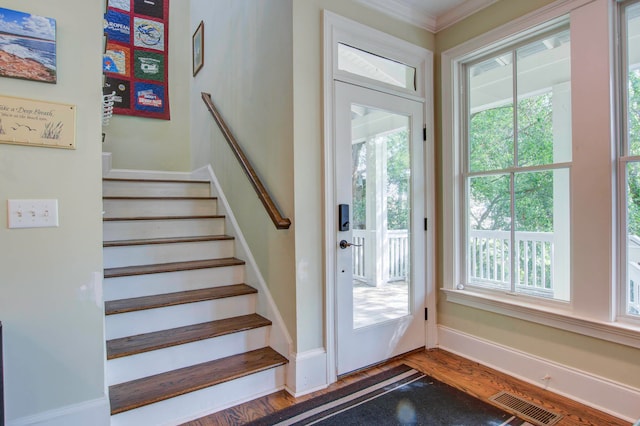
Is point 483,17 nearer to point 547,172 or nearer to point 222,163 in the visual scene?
Answer: point 547,172

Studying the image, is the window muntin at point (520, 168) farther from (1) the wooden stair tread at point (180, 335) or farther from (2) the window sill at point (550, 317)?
(1) the wooden stair tread at point (180, 335)

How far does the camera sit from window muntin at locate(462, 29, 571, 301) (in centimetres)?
222

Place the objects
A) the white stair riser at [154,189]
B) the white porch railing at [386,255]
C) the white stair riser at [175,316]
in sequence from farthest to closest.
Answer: the white stair riser at [154,189] → the white porch railing at [386,255] → the white stair riser at [175,316]

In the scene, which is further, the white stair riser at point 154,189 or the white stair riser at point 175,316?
the white stair riser at point 154,189

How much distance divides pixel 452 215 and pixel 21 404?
109 inches

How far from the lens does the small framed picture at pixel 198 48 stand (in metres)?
4.01

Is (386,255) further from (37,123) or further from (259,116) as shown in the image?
(37,123)

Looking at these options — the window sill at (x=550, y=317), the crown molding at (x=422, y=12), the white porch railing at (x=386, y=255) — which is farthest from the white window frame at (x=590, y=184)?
the white porch railing at (x=386, y=255)

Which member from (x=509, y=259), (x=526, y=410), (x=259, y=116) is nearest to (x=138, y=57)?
(x=259, y=116)

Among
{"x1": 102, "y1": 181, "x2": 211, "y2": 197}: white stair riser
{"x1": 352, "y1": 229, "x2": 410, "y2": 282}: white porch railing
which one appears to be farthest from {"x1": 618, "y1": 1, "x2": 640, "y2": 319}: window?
{"x1": 102, "y1": 181, "x2": 211, "y2": 197}: white stair riser

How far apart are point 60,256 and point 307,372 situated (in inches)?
58.4

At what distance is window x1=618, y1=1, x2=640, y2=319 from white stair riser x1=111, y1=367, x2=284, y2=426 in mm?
2067

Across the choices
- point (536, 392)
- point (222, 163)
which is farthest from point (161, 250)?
point (536, 392)

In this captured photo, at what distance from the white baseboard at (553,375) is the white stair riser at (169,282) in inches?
70.9
